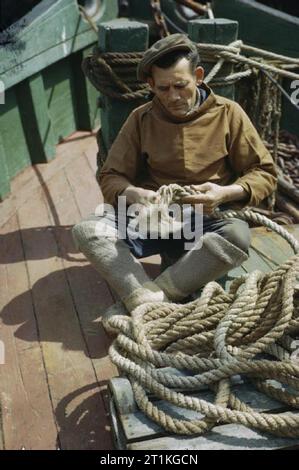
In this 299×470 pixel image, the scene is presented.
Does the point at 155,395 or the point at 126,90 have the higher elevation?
the point at 126,90

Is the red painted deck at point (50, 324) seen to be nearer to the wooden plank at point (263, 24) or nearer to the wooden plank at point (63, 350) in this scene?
the wooden plank at point (63, 350)

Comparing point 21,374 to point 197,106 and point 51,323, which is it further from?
point 197,106

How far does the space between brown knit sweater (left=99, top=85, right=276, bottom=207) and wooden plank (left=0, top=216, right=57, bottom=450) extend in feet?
2.33

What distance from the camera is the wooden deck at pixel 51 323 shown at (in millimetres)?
1848

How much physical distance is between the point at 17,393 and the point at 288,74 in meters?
2.03

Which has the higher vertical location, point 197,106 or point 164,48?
point 164,48

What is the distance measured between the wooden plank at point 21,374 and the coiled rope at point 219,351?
39 centimetres

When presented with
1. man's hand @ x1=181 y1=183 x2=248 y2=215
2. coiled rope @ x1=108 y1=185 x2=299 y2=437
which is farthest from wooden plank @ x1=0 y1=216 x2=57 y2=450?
man's hand @ x1=181 y1=183 x2=248 y2=215

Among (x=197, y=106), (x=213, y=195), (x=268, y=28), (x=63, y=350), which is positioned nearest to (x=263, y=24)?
(x=268, y=28)

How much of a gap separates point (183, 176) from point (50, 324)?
0.93m

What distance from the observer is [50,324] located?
7.71ft
